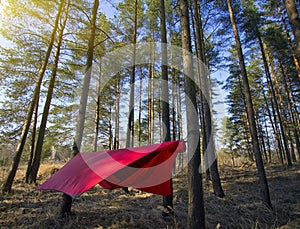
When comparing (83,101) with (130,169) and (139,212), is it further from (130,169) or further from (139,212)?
(139,212)

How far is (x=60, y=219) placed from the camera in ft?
12.3

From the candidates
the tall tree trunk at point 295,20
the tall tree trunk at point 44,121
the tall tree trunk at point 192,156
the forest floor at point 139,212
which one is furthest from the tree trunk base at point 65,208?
the tall tree trunk at point 295,20

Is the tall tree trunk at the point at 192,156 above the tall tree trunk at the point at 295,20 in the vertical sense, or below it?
below

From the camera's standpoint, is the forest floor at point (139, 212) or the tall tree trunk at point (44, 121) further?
the tall tree trunk at point (44, 121)

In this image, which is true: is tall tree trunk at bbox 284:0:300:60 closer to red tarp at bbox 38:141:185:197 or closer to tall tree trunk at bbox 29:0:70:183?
red tarp at bbox 38:141:185:197

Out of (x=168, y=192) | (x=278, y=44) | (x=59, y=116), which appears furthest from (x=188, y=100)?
(x=278, y=44)

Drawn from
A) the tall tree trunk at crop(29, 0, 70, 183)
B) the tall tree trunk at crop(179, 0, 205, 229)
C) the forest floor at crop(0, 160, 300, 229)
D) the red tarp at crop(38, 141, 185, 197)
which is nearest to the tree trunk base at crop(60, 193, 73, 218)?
the forest floor at crop(0, 160, 300, 229)

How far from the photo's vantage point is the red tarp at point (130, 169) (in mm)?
2936

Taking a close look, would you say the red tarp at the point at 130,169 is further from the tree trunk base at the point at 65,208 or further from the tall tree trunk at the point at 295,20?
the tall tree trunk at the point at 295,20

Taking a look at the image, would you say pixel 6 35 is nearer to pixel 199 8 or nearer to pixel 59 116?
pixel 59 116

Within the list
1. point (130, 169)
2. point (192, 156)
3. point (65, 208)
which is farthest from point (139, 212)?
point (192, 156)

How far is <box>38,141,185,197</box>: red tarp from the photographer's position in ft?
9.63

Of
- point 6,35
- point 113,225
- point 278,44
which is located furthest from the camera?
point 278,44

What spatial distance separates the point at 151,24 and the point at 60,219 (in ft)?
33.5
